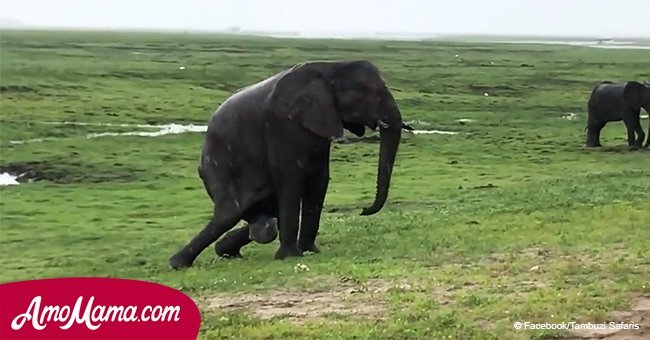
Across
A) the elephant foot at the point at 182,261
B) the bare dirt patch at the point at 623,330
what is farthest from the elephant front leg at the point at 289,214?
the bare dirt patch at the point at 623,330

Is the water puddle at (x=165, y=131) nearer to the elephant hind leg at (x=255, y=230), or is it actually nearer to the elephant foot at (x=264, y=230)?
the elephant hind leg at (x=255, y=230)

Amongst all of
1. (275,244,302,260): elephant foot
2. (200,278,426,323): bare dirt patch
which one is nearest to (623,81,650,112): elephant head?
(275,244,302,260): elephant foot

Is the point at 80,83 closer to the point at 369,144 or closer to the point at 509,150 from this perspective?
the point at 369,144

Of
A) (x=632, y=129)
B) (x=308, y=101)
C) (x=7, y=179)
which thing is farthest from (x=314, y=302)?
(x=632, y=129)

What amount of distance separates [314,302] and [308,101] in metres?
3.56

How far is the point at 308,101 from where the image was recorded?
1294cm

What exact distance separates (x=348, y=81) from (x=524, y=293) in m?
4.31

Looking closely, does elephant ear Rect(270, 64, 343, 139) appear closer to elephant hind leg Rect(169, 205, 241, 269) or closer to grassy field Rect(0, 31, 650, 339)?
elephant hind leg Rect(169, 205, 241, 269)

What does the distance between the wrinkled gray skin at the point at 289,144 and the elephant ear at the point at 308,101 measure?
0.04ft

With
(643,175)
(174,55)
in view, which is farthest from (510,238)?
(174,55)

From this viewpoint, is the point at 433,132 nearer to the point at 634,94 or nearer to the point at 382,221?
the point at 634,94

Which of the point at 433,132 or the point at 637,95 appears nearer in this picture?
the point at 637,95

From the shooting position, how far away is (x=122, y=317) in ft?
27.1

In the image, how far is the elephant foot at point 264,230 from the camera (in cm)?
1332
